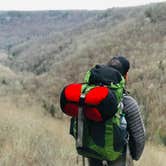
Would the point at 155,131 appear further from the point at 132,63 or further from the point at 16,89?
the point at 132,63

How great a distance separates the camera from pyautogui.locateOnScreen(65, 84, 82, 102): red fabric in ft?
13.8

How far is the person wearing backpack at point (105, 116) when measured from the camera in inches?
161

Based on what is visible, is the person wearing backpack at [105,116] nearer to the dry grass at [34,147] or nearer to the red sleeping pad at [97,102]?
the red sleeping pad at [97,102]

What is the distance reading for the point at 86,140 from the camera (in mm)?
4348

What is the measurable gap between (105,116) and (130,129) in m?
0.51

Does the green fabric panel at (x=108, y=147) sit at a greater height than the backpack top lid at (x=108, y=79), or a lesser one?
lesser

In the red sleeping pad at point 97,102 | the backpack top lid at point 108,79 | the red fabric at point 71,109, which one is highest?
the backpack top lid at point 108,79

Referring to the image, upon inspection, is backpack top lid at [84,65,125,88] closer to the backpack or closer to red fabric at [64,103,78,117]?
the backpack

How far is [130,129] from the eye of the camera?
4.50 metres

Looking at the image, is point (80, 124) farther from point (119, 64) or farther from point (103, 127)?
point (119, 64)

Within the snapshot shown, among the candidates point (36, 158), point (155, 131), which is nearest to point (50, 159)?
point (36, 158)

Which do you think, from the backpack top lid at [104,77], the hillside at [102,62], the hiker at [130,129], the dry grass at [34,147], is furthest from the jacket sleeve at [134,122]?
the hillside at [102,62]

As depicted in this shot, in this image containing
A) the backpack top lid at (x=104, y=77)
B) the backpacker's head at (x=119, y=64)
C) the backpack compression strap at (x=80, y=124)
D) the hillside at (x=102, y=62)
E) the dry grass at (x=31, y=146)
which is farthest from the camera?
the hillside at (x=102, y=62)

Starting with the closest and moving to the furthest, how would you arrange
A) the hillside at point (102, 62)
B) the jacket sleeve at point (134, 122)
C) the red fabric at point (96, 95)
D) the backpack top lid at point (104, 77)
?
the red fabric at point (96, 95) < the backpack top lid at point (104, 77) < the jacket sleeve at point (134, 122) < the hillside at point (102, 62)
